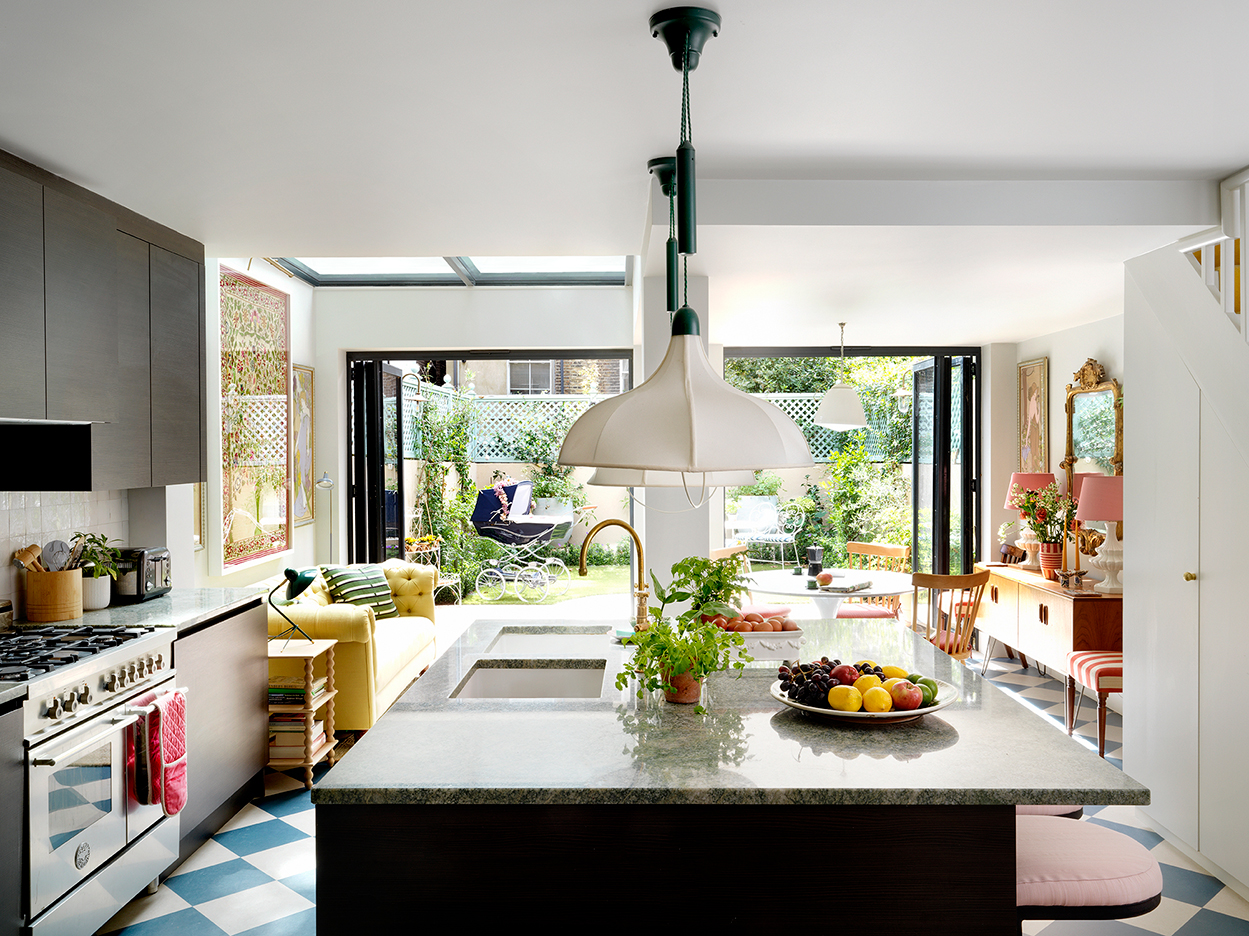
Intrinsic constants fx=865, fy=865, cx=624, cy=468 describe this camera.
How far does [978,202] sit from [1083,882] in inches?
82.5

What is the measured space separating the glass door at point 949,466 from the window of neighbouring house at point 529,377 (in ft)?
13.6

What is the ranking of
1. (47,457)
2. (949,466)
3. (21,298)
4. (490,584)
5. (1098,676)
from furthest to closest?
1. (490,584)
2. (949,466)
3. (1098,676)
4. (47,457)
5. (21,298)

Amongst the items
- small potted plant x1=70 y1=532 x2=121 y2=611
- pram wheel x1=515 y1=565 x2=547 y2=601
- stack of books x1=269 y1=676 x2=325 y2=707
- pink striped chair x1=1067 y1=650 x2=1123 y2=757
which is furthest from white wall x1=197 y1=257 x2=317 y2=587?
pink striped chair x1=1067 y1=650 x2=1123 y2=757

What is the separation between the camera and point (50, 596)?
9.87 feet

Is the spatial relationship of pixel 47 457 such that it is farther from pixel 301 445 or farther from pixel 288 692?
pixel 301 445

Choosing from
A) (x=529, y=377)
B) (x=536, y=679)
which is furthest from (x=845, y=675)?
(x=529, y=377)

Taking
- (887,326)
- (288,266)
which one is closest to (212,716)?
(288,266)

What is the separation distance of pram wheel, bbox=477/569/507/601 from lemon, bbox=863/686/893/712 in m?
6.01

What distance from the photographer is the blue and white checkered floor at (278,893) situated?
268cm

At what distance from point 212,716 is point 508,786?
6.74ft

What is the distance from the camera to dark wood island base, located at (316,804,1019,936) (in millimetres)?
1694

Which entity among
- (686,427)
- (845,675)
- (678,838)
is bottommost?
(678,838)

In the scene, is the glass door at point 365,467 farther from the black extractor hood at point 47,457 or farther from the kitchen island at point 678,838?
the kitchen island at point 678,838

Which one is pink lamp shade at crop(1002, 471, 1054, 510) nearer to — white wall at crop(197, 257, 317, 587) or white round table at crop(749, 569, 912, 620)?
white round table at crop(749, 569, 912, 620)
